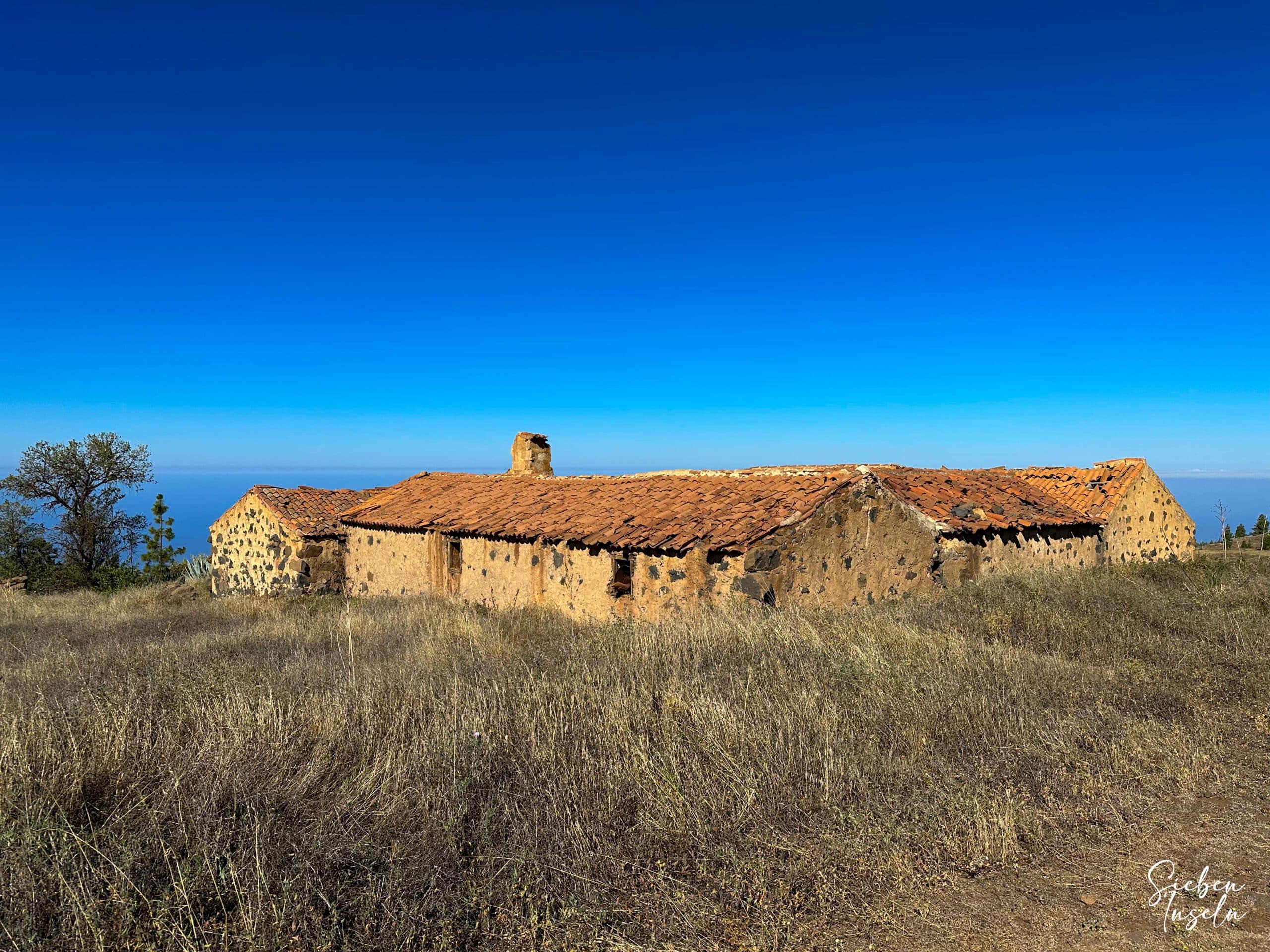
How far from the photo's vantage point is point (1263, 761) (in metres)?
4.64

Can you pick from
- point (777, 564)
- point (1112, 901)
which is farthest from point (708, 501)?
point (1112, 901)

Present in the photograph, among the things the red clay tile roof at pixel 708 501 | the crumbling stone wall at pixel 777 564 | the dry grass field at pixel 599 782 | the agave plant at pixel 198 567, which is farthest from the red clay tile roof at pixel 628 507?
the agave plant at pixel 198 567

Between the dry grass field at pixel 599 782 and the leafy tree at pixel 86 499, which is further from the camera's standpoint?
the leafy tree at pixel 86 499

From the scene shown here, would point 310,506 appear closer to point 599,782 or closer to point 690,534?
point 690,534

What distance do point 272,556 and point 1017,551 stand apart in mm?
17755

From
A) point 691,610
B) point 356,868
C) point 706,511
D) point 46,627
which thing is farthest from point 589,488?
point 356,868

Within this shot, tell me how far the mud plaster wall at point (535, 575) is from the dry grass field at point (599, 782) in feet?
10.4

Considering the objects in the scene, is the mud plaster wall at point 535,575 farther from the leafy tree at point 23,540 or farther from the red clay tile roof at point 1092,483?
the leafy tree at point 23,540

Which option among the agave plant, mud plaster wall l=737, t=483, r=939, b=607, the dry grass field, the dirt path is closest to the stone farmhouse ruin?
mud plaster wall l=737, t=483, r=939, b=607

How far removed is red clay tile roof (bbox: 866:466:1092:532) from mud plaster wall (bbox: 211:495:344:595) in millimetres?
13656

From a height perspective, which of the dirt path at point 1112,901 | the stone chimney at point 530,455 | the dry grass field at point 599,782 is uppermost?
the stone chimney at point 530,455

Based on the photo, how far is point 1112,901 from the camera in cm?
330

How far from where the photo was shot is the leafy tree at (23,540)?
84.8ft

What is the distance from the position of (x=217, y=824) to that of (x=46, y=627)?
12.7m
